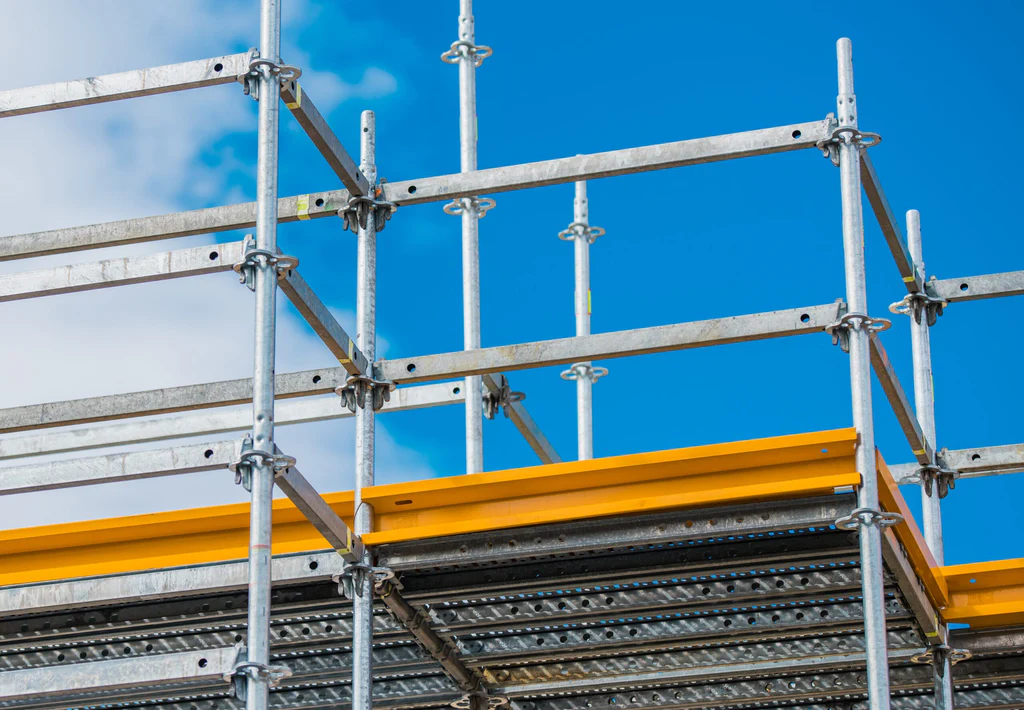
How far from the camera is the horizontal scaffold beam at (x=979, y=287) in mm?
10461

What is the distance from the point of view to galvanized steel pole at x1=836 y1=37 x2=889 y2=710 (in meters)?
7.88

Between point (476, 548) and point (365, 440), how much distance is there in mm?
1043

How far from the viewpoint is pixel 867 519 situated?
26.3ft

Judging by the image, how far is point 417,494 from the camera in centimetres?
866

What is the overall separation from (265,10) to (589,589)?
10.9ft

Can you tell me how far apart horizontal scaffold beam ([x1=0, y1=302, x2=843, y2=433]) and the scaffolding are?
14 millimetres

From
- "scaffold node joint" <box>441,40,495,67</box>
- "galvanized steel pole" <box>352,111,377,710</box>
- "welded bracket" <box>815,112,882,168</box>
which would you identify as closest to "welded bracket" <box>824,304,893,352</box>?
"welded bracket" <box>815,112,882,168</box>

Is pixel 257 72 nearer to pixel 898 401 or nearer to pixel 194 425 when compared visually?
pixel 898 401

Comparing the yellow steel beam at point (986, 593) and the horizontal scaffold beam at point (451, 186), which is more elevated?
the horizontal scaffold beam at point (451, 186)

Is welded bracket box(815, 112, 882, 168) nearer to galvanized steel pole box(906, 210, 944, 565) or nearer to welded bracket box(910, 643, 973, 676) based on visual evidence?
galvanized steel pole box(906, 210, 944, 565)

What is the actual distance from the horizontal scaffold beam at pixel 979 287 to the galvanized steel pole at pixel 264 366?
14.8 feet

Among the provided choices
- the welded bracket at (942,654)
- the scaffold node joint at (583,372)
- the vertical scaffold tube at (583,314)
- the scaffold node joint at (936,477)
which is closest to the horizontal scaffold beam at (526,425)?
the vertical scaffold tube at (583,314)

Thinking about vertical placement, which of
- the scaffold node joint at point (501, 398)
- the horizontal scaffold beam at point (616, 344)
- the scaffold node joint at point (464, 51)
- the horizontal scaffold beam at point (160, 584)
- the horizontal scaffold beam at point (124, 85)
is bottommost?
the horizontal scaffold beam at point (160, 584)

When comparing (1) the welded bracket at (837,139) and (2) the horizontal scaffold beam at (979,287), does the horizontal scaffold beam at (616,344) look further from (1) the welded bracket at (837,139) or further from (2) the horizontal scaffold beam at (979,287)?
(2) the horizontal scaffold beam at (979,287)
